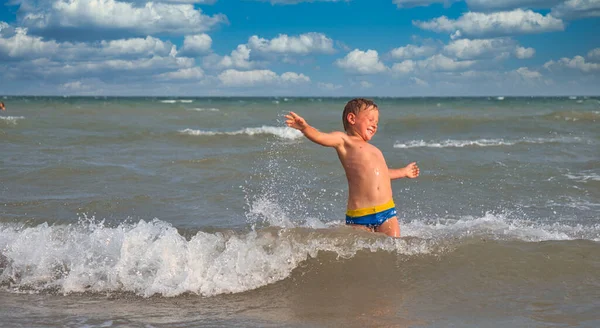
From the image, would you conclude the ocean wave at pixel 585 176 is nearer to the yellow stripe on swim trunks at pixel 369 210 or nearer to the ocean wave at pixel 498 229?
the ocean wave at pixel 498 229

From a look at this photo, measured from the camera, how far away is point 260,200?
8.44 meters

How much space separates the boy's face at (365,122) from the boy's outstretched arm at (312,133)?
0.57ft

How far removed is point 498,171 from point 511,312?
23.9ft

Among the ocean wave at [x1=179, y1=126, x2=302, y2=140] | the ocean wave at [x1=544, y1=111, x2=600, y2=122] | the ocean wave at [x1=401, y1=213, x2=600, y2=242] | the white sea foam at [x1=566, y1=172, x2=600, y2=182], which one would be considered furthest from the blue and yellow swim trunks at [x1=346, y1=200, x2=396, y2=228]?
the ocean wave at [x1=544, y1=111, x2=600, y2=122]

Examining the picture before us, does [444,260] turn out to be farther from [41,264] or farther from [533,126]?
[533,126]

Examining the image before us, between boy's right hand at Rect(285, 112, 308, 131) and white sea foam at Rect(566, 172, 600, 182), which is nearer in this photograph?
boy's right hand at Rect(285, 112, 308, 131)

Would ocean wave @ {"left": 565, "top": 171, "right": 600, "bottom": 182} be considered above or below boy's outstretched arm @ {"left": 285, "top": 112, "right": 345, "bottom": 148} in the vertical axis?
below

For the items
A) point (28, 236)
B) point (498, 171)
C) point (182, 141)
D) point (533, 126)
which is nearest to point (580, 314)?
point (28, 236)

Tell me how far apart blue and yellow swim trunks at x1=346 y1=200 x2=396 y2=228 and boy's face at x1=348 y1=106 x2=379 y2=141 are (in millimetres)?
571

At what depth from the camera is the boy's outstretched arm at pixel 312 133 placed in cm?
447

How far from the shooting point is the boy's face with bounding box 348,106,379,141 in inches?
201

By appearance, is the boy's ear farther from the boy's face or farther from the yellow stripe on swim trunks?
the yellow stripe on swim trunks

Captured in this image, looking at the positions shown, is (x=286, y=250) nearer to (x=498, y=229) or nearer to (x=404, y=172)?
(x=404, y=172)

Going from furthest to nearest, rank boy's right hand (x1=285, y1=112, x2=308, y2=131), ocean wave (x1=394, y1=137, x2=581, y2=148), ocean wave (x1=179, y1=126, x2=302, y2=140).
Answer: ocean wave (x1=179, y1=126, x2=302, y2=140)
ocean wave (x1=394, y1=137, x2=581, y2=148)
boy's right hand (x1=285, y1=112, x2=308, y2=131)
